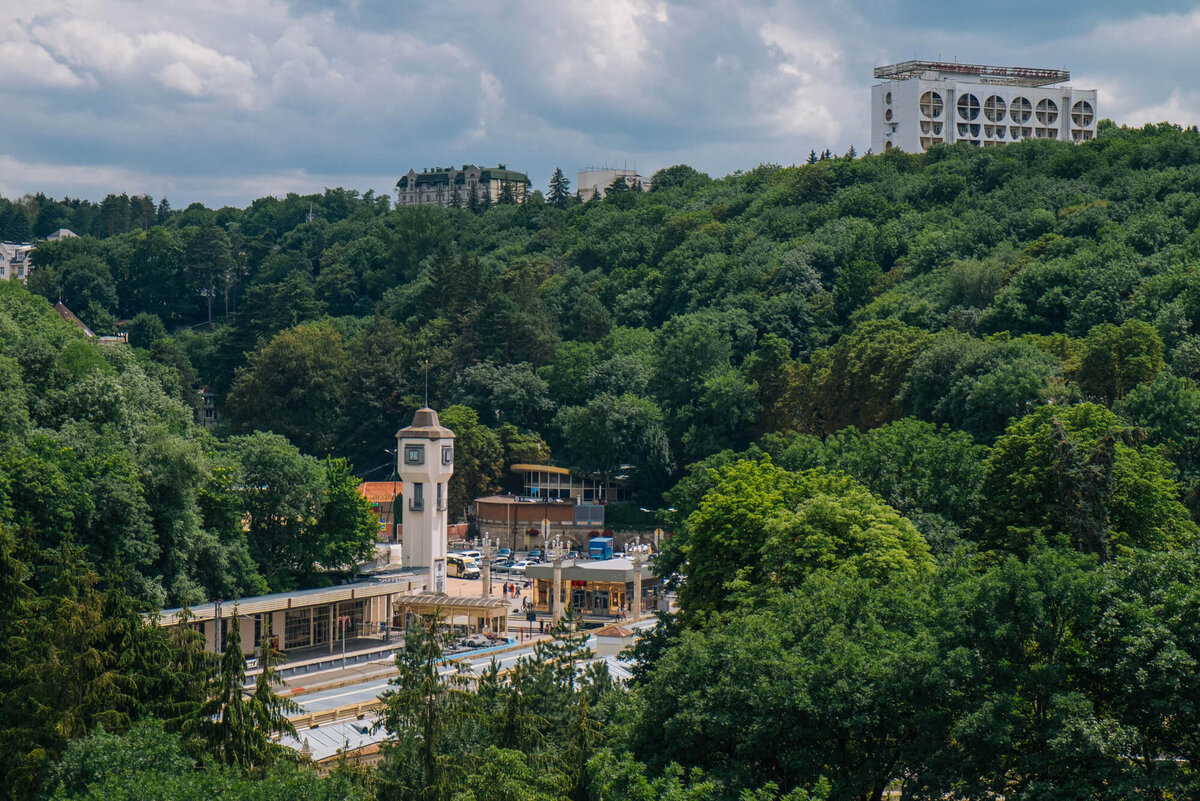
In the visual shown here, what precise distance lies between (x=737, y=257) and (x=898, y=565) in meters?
65.8

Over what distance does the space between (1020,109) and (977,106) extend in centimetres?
331

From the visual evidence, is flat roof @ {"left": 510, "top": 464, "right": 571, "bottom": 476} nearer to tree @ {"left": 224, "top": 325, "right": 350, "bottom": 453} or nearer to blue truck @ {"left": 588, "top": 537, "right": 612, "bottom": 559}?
blue truck @ {"left": 588, "top": 537, "right": 612, "bottom": 559}

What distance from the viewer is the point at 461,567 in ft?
244

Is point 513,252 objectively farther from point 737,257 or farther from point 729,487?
point 729,487

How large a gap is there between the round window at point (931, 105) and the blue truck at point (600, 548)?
162 feet

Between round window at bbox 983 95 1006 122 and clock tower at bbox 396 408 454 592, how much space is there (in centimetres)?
6305

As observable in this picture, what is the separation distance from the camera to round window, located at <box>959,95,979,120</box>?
11194cm

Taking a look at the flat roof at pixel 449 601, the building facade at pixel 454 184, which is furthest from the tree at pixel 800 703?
the building facade at pixel 454 184

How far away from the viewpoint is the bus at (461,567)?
2896 inches

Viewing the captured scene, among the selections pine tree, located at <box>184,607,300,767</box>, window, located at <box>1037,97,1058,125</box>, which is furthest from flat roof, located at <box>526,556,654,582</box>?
window, located at <box>1037,97,1058,125</box>

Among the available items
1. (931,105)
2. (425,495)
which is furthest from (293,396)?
(931,105)

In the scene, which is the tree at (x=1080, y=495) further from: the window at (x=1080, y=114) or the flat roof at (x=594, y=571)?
the window at (x=1080, y=114)

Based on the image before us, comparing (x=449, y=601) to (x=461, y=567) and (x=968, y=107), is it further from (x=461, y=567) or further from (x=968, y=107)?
(x=968, y=107)

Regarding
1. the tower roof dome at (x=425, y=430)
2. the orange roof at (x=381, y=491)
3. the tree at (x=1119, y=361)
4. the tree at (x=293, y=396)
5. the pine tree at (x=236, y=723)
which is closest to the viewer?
the pine tree at (x=236, y=723)
